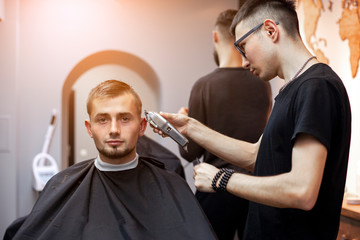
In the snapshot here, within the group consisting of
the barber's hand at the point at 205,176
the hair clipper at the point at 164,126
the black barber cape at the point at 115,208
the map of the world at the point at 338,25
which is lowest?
the black barber cape at the point at 115,208

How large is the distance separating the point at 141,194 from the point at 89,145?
244 inches

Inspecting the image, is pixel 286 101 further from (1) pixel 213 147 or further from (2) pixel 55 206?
(2) pixel 55 206

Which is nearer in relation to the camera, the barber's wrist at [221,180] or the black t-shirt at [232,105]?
the barber's wrist at [221,180]

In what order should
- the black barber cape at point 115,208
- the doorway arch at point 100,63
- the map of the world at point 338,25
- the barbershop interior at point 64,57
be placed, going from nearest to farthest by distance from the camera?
the black barber cape at point 115,208 < the map of the world at point 338,25 < the barbershop interior at point 64,57 < the doorway arch at point 100,63

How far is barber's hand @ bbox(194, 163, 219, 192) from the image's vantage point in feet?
5.23

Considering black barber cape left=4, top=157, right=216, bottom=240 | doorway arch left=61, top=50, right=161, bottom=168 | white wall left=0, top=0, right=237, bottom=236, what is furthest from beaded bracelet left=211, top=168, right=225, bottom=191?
doorway arch left=61, top=50, right=161, bottom=168

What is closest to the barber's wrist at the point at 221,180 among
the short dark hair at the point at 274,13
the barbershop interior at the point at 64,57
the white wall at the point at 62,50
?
the short dark hair at the point at 274,13

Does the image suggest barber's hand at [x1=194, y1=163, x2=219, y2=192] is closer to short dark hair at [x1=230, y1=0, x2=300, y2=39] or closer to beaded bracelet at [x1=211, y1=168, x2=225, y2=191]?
beaded bracelet at [x1=211, y1=168, x2=225, y2=191]

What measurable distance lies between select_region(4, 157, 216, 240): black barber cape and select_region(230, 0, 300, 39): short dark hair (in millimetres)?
825

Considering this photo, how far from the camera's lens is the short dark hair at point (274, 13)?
159cm

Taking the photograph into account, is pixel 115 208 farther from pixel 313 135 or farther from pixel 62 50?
pixel 62 50

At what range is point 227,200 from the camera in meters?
2.35

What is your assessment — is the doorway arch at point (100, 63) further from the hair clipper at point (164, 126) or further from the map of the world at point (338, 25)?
the hair clipper at point (164, 126)

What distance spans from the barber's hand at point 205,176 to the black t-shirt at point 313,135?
17cm
